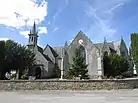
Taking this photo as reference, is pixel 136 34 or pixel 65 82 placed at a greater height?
pixel 136 34

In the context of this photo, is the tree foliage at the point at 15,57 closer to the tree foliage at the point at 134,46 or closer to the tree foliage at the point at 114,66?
the tree foliage at the point at 114,66

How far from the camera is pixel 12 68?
44.4 metres

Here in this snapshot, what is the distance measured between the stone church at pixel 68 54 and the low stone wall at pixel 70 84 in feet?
79.1

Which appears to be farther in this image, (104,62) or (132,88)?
(104,62)

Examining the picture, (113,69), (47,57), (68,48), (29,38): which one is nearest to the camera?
(113,69)

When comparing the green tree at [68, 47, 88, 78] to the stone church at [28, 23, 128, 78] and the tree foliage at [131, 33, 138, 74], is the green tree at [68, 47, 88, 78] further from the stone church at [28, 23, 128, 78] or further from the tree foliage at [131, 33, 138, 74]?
the tree foliage at [131, 33, 138, 74]

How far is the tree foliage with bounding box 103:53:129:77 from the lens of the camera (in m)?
50.5

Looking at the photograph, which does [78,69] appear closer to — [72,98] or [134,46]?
[134,46]

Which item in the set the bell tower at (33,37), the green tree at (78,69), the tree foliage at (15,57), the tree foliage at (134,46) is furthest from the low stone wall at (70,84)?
the bell tower at (33,37)

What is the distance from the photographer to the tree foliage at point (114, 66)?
166 ft

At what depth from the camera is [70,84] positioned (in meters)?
26.2

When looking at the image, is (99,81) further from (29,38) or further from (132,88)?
(29,38)

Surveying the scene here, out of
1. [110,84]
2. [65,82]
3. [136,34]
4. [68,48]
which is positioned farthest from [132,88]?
[68,48]

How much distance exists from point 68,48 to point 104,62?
35.2 feet
